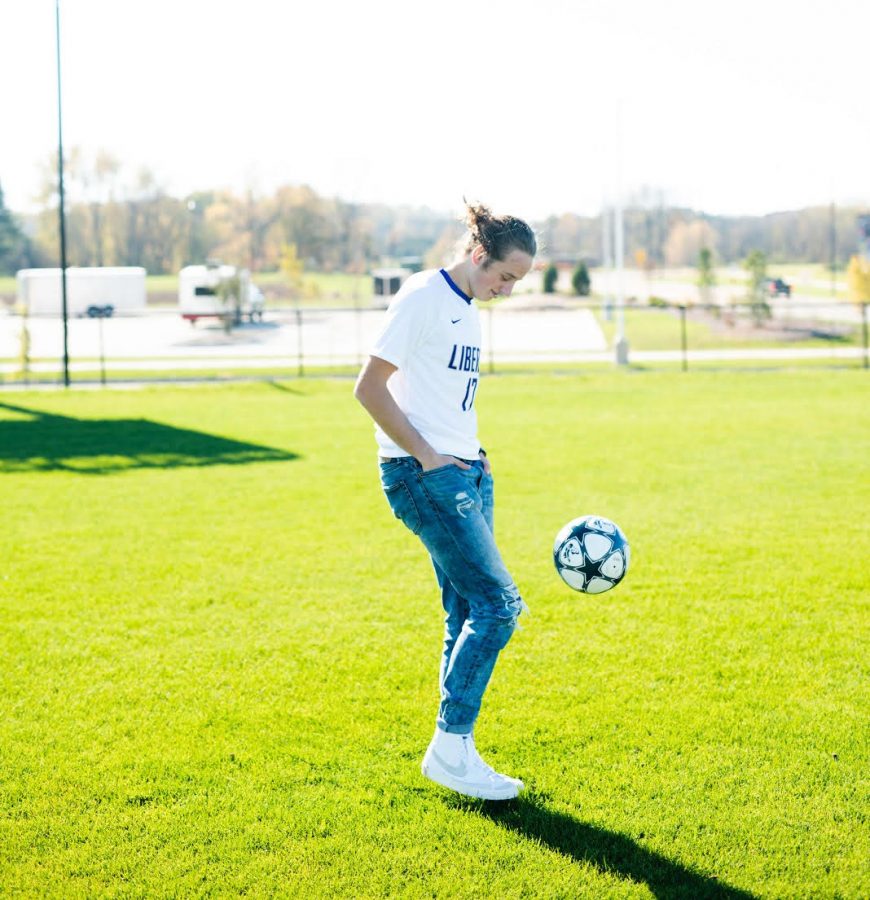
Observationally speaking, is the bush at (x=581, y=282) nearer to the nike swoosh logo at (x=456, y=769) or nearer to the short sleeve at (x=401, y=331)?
the nike swoosh logo at (x=456, y=769)

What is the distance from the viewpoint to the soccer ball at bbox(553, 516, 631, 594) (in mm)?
5340

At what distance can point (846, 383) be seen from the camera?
907 inches

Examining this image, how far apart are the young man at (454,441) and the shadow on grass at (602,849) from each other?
3.2 inches

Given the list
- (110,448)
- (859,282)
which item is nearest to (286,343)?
(859,282)

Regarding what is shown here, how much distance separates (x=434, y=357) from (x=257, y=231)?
109 metres

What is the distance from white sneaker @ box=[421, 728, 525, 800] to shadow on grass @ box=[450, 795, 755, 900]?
2.6 inches

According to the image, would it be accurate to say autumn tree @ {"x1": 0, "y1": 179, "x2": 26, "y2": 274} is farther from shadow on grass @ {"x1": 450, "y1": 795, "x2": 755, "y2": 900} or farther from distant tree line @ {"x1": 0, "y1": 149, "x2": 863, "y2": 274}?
shadow on grass @ {"x1": 450, "y1": 795, "x2": 755, "y2": 900}

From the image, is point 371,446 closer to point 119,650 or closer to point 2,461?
point 2,461

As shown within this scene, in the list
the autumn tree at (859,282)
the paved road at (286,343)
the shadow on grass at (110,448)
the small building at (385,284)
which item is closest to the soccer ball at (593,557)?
the shadow on grass at (110,448)

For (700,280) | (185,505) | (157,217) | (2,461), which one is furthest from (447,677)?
(157,217)

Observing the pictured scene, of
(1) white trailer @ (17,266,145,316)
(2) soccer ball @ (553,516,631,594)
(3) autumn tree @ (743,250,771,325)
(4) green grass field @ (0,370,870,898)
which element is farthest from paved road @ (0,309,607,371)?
(2) soccer ball @ (553,516,631,594)

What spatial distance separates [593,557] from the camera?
534cm

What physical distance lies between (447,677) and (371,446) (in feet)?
35.8

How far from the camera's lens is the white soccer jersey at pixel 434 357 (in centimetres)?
399
